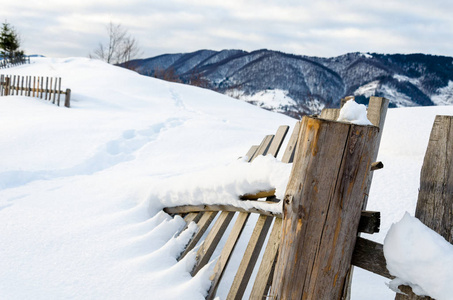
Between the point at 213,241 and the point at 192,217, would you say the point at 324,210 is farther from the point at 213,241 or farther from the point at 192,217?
the point at 192,217

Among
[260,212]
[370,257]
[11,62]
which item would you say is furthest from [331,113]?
[11,62]

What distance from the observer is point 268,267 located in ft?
6.51

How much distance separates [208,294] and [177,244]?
570mm

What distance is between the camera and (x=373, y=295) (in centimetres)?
245

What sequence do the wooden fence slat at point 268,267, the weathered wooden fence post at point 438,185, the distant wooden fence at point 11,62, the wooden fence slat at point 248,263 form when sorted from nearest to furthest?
the weathered wooden fence post at point 438,185 → the wooden fence slat at point 268,267 → the wooden fence slat at point 248,263 → the distant wooden fence at point 11,62

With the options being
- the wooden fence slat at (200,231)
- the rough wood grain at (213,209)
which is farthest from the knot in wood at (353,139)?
the wooden fence slat at (200,231)

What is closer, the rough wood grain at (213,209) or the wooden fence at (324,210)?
the wooden fence at (324,210)

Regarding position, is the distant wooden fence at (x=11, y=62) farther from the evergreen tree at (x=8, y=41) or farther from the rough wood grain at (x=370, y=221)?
the rough wood grain at (x=370, y=221)

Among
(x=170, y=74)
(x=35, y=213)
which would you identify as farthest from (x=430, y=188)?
(x=170, y=74)

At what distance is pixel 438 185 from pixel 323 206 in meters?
0.41

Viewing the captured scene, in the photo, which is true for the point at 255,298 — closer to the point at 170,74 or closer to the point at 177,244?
the point at 177,244

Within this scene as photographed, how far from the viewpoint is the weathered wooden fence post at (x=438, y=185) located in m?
1.22

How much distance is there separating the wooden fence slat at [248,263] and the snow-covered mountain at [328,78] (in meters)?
101

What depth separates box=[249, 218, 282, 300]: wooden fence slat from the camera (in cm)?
196
